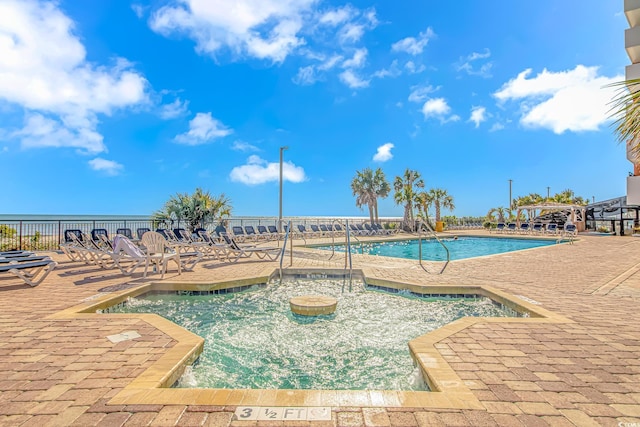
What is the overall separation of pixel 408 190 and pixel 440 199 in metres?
3.96

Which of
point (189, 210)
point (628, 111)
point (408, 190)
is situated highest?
point (408, 190)

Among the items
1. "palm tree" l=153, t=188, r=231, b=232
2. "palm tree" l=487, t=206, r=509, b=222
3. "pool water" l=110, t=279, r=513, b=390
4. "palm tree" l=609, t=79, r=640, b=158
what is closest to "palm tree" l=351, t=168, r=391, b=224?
"palm tree" l=487, t=206, r=509, b=222

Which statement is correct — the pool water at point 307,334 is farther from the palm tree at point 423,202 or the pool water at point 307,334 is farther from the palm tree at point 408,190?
the palm tree at point 423,202

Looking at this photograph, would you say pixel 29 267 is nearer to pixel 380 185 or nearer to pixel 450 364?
pixel 450 364

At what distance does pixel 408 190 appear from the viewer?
25641mm

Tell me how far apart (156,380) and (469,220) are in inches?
1273

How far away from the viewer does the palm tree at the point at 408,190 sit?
25766 mm

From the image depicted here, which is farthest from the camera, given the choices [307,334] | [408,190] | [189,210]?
[408,190]

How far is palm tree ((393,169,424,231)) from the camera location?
25.8 m

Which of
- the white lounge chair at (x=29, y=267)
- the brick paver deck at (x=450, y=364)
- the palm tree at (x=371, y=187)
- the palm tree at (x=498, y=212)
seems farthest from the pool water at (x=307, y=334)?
the palm tree at (x=498, y=212)

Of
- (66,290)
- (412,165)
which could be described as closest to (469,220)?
(412,165)

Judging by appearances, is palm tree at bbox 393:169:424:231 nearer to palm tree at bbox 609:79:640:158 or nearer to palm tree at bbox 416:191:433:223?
palm tree at bbox 416:191:433:223

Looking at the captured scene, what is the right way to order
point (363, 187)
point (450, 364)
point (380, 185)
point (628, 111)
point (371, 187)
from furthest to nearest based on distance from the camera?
point (363, 187)
point (371, 187)
point (380, 185)
point (628, 111)
point (450, 364)

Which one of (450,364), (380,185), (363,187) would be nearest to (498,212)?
(380,185)
